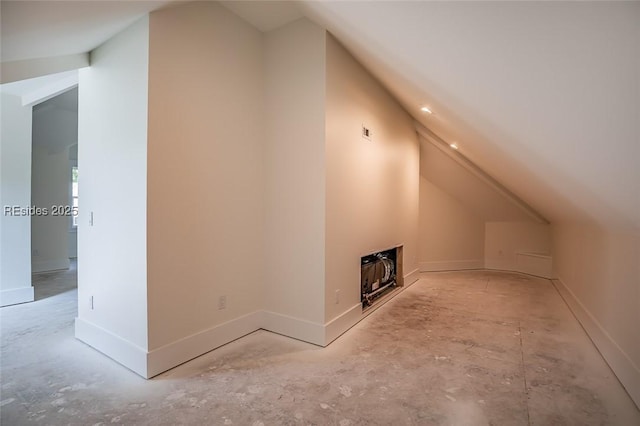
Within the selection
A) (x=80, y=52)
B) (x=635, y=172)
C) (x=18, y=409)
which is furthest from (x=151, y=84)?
(x=635, y=172)

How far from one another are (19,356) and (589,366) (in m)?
4.55

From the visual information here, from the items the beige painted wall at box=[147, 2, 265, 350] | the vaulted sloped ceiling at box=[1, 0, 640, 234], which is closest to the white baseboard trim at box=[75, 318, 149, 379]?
the beige painted wall at box=[147, 2, 265, 350]

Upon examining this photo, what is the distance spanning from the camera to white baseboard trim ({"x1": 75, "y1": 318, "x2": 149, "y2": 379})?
2209mm

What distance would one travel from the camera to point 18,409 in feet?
5.91

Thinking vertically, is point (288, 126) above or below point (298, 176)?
above

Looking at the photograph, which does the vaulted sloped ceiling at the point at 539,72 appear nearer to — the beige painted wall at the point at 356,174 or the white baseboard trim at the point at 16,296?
the beige painted wall at the point at 356,174

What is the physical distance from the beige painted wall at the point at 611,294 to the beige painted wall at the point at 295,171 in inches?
87.5

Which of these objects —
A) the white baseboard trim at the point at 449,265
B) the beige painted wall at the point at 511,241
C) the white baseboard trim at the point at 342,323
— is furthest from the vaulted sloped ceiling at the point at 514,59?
the beige painted wall at the point at 511,241

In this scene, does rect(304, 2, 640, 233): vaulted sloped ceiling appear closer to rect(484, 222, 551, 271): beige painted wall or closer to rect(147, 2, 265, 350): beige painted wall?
rect(147, 2, 265, 350): beige painted wall

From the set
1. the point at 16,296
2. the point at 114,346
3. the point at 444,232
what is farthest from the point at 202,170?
the point at 444,232

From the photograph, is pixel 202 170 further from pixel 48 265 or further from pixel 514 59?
pixel 48 265

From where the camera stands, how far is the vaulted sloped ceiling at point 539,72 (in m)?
1.05

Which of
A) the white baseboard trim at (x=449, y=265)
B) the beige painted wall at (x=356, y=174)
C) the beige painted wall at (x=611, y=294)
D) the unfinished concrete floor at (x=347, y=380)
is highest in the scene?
the beige painted wall at (x=356, y=174)

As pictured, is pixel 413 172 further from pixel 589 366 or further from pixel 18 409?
pixel 18 409
